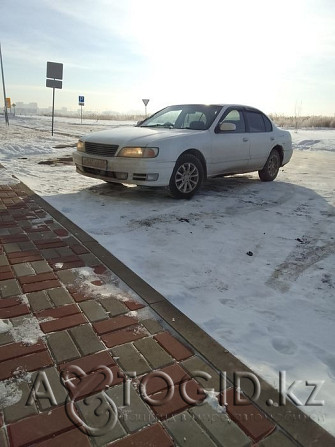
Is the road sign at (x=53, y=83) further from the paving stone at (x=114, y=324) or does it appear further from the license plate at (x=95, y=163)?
the paving stone at (x=114, y=324)

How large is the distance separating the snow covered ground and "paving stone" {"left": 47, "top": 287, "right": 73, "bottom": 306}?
67cm

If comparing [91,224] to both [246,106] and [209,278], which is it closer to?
[209,278]

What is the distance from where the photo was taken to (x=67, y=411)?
1.69m

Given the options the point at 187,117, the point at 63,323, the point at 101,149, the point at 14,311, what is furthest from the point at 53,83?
the point at 63,323

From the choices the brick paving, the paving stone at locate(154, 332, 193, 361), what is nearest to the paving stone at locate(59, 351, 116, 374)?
the brick paving

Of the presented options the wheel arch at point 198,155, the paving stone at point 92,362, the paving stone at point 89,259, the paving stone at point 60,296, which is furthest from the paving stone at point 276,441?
the wheel arch at point 198,155

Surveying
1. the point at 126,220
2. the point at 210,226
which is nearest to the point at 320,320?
the point at 210,226

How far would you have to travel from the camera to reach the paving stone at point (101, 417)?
61.8 inches

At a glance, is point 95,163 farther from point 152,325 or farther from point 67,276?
point 152,325

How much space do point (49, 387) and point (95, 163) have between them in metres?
4.22

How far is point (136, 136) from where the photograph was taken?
18.2 ft

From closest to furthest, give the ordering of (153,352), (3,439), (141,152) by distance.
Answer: (3,439), (153,352), (141,152)

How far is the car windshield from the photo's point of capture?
6.31 metres

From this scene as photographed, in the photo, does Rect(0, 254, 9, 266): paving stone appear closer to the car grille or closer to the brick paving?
the brick paving
